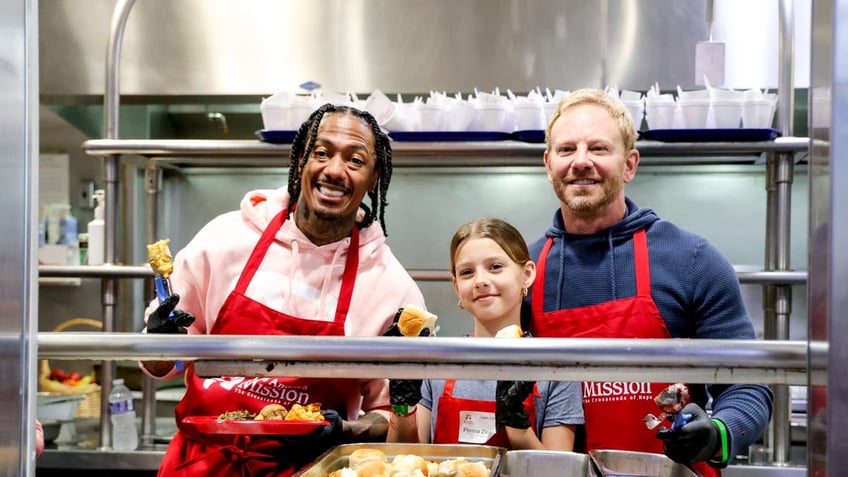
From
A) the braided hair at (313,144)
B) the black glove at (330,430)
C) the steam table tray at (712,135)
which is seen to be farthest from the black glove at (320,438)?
the steam table tray at (712,135)

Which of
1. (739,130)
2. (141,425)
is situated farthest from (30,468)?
(141,425)

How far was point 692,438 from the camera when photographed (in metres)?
1.35

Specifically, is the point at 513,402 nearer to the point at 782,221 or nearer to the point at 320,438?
the point at 320,438

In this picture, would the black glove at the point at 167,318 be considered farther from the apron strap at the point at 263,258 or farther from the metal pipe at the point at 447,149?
the metal pipe at the point at 447,149

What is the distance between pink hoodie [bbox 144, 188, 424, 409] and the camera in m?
2.23

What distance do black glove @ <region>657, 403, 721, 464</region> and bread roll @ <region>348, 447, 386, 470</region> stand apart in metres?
0.55

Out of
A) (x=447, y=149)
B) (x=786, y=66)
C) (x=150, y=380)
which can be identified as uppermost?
(x=786, y=66)

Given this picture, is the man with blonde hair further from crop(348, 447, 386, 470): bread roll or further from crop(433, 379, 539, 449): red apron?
crop(348, 447, 386, 470): bread roll

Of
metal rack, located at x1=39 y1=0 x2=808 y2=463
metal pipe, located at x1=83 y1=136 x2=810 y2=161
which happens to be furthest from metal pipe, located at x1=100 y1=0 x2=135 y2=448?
metal pipe, located at x1=83 y1=136 x2=810 y2=161

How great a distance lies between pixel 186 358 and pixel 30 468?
26cm

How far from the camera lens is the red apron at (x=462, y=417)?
2059mm

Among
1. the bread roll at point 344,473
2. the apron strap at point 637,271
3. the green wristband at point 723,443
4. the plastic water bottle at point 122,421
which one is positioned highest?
the apron strap at point 637,271

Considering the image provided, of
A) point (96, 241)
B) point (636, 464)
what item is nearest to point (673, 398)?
point (636, 464)

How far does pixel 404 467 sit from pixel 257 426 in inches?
11.9
